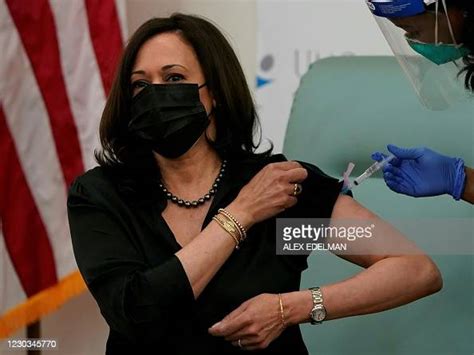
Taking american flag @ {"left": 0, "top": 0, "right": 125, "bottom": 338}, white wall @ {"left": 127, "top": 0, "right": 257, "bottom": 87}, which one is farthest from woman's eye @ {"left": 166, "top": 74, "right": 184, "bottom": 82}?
white wall @ {"left": 127, "top": 0, "right": 257, "bottom": 87}

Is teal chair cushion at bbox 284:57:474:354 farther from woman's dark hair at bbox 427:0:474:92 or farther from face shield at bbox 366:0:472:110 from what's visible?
woman's dark hair at bbox 427:0:474:92

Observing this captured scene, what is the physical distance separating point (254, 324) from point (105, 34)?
1.11m

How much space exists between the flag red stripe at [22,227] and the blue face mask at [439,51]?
100 centimetres

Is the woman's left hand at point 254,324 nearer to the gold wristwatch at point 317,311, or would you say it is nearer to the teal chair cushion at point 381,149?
the gold wristwatch at point 317,311

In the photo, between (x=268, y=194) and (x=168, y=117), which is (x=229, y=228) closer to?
(x=268, y=194)

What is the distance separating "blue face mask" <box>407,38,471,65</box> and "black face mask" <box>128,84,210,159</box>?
40 centimetres

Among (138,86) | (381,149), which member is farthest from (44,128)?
(381,149)

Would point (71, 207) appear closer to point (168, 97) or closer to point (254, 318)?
point (168, 97)

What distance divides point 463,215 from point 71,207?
2.95 ft

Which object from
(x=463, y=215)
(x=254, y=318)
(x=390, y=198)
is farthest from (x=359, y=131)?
(x=254, y=318)

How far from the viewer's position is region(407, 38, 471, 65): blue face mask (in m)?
1.40

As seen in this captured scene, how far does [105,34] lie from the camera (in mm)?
2184

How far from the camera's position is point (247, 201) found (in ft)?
4.67

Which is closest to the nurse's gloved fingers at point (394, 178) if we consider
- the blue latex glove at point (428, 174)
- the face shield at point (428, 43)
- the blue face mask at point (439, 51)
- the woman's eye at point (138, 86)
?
the blue latex glove at point (428, 174)
